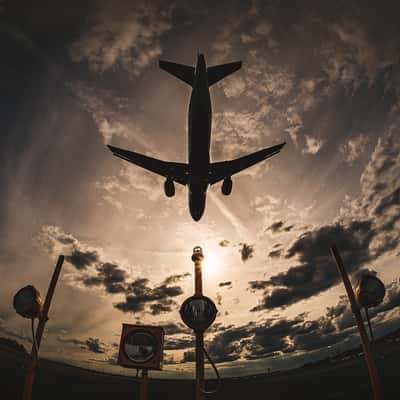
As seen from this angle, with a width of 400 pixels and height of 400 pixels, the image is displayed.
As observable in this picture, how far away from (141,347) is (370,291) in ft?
18.0

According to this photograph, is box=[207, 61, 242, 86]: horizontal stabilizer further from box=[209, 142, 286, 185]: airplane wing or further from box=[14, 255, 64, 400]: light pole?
box=[14, 255, 64, 400]: light pole

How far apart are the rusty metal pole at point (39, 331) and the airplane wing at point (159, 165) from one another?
1904 centimetres

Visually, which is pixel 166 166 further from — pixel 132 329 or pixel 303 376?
pixel 303 376

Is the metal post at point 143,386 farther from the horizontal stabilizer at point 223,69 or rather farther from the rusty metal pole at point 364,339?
the horizontal stabilizer at point 223,69

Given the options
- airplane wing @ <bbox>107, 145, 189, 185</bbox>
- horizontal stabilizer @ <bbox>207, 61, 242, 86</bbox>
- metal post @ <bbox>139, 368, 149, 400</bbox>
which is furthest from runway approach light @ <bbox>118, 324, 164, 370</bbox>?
horizontal stabilizer @ <bbox>207, 61, 242, 86</bbox>

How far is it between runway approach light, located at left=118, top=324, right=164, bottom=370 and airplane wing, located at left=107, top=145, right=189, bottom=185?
72.0 ft

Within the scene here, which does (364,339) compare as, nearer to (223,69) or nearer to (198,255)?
(198,255)

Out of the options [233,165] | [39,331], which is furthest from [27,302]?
[233,165]

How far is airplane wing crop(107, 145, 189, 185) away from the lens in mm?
25522

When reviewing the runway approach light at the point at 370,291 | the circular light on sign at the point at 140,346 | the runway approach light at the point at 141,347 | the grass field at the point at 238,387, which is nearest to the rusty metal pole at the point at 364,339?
the runway approach light at the point at 370,291

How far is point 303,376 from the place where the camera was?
10438 cm

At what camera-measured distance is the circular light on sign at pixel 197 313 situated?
5.09 metres

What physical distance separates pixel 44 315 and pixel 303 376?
129 meters

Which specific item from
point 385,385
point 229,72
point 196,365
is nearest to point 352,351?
point 385,385
